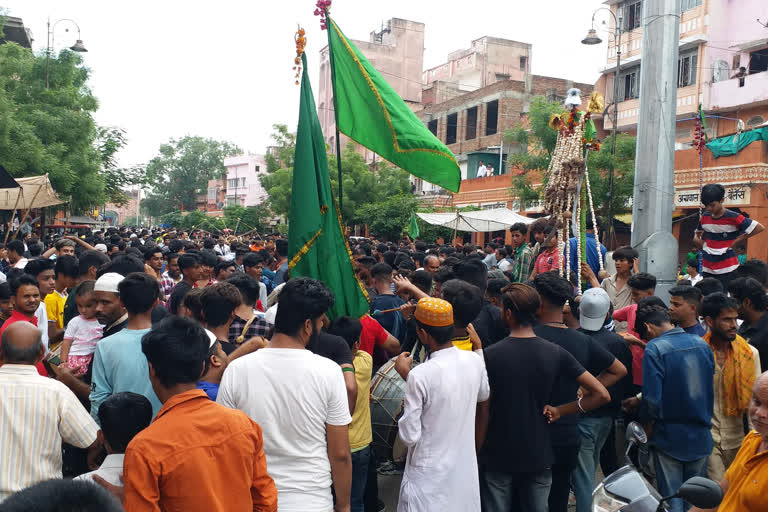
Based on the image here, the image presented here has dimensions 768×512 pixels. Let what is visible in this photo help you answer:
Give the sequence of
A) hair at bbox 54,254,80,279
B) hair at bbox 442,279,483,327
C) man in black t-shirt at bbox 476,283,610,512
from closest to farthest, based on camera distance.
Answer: man in black t-shirt at bbox 476,283,610,512 < hair at bbox 442,279,483,327 < hair at bbox 54,254,80,279

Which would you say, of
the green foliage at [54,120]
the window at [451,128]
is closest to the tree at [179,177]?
the window at [451,128]

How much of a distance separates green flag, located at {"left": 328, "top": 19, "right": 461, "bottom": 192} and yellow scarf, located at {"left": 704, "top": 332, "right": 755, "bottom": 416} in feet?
7.08

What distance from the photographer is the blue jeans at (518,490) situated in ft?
11.6

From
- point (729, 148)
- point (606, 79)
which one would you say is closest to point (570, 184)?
point (729, 148)

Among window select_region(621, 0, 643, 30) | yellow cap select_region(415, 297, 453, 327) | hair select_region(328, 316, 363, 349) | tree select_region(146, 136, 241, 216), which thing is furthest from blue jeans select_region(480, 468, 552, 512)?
tree select_region(146, 136, 241, 216)

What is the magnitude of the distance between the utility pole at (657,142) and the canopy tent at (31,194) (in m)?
12.2

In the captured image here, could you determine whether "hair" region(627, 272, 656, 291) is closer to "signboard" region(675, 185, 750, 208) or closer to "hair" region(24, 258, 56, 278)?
"hair" region(24, 258, 56, 278)

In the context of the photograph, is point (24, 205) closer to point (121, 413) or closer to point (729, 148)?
point (121, 413)

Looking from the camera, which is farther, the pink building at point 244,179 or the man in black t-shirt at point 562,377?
the pink building at point 244,179

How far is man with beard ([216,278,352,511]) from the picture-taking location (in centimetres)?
271

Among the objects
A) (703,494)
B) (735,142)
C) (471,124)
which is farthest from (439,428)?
(471,124)

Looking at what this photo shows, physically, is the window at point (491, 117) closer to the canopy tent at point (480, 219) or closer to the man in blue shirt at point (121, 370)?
the canopy tent at point (480, 219)

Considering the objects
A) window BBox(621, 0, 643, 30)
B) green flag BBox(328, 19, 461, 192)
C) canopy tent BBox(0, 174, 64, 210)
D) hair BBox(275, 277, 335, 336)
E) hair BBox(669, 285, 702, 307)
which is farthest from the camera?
window BBox(621, 0, 643, 30)

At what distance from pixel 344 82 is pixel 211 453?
3.06 meters
